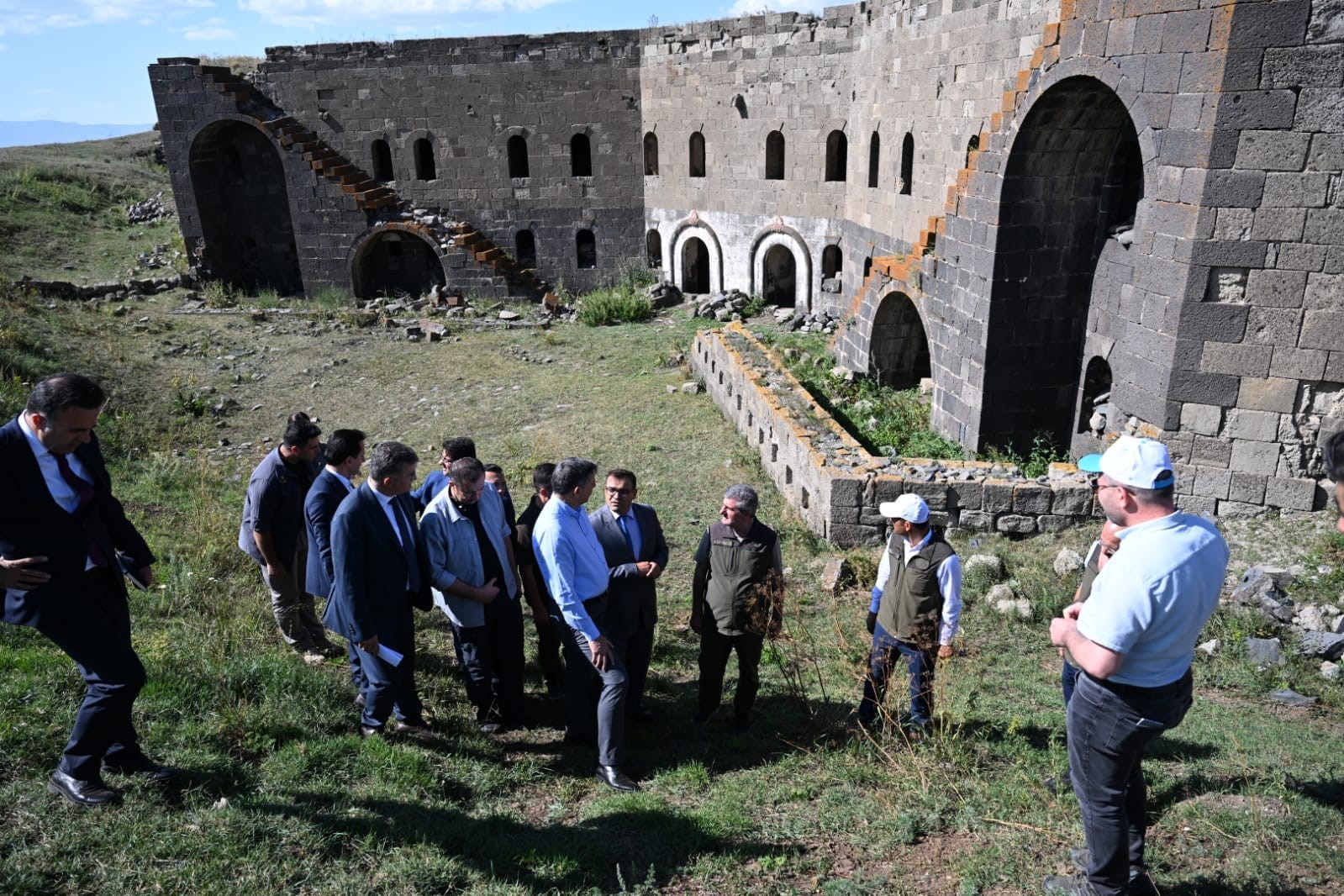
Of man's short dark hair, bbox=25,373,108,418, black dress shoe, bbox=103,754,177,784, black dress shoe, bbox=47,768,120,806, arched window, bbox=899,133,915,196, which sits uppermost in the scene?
arched window, bbox=899,133,915,196

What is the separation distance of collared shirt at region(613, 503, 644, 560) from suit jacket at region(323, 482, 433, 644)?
113 cm

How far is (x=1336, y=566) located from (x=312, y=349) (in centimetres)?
1570

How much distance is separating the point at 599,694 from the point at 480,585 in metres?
0.90

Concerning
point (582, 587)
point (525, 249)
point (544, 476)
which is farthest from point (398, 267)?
point (582, 587)

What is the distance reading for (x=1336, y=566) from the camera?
21.8ft

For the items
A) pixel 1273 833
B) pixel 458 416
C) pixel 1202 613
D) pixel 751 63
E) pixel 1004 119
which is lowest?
pixel 458 416

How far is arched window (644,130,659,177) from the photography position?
20.3m

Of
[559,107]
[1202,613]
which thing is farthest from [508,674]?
[559,107]

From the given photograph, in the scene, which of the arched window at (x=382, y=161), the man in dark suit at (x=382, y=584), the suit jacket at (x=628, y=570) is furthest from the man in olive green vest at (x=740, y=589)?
the arched window at (x=382, y=161)

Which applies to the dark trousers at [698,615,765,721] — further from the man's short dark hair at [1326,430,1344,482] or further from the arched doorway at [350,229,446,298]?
the arched doorway at [350,229,446,298]

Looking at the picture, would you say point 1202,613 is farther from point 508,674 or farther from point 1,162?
point 1,162

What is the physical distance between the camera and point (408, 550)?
4.66 metres

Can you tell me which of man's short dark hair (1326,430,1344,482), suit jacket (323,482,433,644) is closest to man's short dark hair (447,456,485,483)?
suit jacket (323,482,433,644)

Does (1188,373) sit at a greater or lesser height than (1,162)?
lesser
